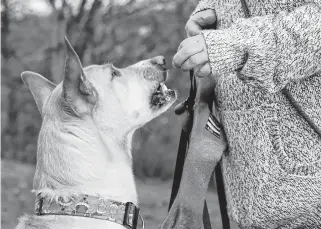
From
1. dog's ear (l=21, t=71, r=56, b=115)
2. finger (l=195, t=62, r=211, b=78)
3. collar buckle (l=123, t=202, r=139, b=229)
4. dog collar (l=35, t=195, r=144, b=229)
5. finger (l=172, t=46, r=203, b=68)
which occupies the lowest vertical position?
collar buckle (l=123, t=202, r=139, b=229)

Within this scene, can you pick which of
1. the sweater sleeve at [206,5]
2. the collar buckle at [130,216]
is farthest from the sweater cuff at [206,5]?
the collar buckle at [130,216]

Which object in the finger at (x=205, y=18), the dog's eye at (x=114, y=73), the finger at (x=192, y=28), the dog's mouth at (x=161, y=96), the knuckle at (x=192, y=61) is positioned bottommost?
the dog's mouth at (x=161, y=96)

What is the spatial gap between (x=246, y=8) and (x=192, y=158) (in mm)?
616

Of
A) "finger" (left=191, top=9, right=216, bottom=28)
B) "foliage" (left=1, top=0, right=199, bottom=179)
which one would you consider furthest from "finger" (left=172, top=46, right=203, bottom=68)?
"foliage" (left=1, top=0, right=199, bottom=179)

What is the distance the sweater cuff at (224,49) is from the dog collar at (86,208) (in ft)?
2.63

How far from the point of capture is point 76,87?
7.78 feet

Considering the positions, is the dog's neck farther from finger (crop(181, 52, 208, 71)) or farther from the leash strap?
finger (crop(181, 52, 208, 71))

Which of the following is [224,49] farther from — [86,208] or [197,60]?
[86,208]

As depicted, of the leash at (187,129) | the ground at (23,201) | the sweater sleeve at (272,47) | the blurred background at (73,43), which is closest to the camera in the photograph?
the sweater sleeve at (272,47)

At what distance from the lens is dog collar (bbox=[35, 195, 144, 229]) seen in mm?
2201

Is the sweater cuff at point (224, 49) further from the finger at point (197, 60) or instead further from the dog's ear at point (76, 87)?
the dog's ear at point (76, 87)

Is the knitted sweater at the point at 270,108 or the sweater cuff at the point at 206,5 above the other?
the sweater cuff at the point at 206,5

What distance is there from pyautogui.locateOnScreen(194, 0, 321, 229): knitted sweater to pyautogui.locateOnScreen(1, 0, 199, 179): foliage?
7.14 m

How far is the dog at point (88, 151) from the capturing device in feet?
7.29
